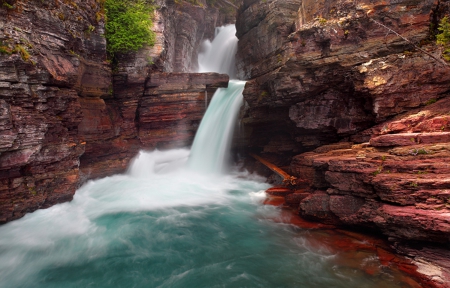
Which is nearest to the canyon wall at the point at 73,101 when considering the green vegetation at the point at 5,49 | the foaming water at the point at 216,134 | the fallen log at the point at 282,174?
the green vegetation at the point at 5,49

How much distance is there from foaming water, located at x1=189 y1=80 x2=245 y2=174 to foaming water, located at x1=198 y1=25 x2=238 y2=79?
8.36 m

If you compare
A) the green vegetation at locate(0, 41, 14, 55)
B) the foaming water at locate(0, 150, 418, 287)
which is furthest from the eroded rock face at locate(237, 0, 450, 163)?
the green vegetation at locate(0, 41, 14, 55)

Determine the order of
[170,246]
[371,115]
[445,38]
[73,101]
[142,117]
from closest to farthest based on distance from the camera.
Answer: [170,246], [445,38], [371,115], [73,101], [142,117]

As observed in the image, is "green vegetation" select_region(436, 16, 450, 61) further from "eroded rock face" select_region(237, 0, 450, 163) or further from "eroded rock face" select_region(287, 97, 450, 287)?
"eroded rock face" select_region(287, 97, 450, 287)

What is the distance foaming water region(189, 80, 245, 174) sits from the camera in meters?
15.8

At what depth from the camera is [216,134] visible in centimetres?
1598

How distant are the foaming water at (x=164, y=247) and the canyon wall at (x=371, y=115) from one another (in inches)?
57.6

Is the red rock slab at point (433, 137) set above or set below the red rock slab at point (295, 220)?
above

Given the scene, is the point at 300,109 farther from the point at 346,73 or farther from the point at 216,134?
the point at 216,134

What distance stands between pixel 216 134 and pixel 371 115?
343 inches

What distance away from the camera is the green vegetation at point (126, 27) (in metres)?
13.8

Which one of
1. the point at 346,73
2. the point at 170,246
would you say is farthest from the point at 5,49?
the point at 346,73

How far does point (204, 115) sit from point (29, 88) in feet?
30.1

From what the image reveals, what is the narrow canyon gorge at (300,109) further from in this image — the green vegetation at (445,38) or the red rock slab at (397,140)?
the green vegetation at (445,38)
